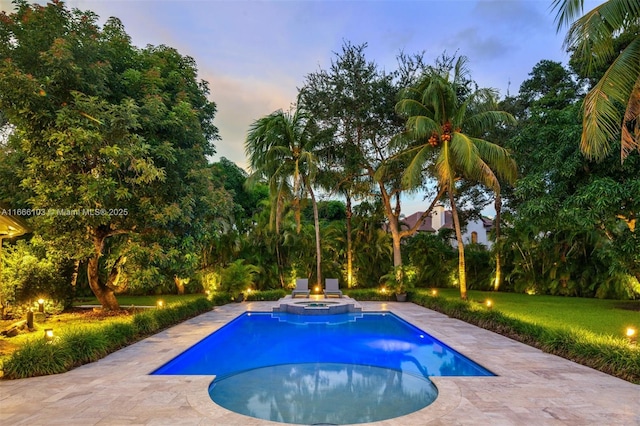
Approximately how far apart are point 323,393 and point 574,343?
16.3ft

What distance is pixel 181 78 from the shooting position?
38.5 feet

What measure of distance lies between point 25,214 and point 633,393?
14175 mm

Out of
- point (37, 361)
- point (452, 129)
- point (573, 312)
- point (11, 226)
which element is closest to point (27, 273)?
point (11, 226)

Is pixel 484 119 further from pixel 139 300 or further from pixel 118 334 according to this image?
pixel 139 300

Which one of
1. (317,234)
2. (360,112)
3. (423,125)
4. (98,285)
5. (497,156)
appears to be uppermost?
(360,112)

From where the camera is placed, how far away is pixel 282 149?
1752 cm

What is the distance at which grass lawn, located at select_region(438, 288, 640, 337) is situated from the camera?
10.1 metres

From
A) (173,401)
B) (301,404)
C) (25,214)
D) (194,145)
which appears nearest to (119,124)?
(194,145)

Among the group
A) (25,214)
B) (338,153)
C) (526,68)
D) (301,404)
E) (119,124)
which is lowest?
(301,404)

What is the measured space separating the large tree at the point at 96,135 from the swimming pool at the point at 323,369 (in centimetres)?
370

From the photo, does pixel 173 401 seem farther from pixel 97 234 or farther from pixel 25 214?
pixel 25 214

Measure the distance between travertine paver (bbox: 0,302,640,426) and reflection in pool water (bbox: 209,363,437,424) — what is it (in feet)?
1.26

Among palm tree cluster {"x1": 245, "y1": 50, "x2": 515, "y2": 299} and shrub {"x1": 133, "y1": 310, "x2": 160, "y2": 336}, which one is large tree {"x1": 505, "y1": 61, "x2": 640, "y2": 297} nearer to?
palm tree cluster {"x1": 245, "y1": 50, "x2": 515, "y2": 299}

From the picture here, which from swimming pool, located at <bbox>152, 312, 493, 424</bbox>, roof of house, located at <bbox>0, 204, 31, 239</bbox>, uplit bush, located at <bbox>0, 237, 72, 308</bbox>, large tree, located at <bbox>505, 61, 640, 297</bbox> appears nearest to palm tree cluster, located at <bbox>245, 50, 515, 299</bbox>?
large tree, located at <bbox>505, 61, 640, 297</bbox>
